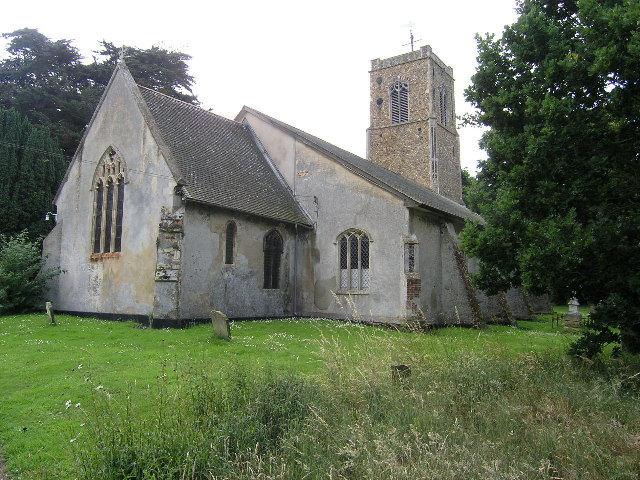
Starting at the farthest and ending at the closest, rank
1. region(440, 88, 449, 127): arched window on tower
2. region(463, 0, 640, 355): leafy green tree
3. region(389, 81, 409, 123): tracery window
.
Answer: region(440, 88, 449, 127): arched window on tower
region(389, 81, 409, 123): tracery window
region(463, 0, 640, 355): leafy green tree

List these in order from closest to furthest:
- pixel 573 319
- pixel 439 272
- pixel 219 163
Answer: pixel 219 163
pixel 439 272
pixel 573 319

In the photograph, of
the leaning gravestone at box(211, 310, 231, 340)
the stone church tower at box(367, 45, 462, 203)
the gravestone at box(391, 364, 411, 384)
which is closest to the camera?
the gravestone at box(391, 364, 411, 384)

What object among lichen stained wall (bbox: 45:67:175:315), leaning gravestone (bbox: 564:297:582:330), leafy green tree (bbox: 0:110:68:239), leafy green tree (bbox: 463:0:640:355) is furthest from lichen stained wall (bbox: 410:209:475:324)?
leafy green tree (bbox: 0:110:68:239)

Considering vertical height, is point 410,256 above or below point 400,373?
above

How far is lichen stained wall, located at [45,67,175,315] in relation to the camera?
1673 cm

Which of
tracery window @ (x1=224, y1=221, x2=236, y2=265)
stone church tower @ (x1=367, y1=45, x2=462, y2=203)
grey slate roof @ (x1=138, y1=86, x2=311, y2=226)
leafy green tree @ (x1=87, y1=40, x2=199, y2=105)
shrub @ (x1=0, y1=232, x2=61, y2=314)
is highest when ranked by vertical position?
leafy green tree @ (x1=87, y1=40, x2=199, y2=105)

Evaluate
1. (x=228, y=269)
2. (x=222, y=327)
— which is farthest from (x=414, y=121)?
(x=222, y=327)

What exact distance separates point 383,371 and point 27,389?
5.74 meters

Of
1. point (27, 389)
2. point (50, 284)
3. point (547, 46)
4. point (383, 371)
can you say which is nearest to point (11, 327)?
point (50, 284)

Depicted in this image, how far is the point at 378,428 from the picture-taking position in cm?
543

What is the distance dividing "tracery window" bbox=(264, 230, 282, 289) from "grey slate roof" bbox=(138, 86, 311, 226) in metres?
0.92

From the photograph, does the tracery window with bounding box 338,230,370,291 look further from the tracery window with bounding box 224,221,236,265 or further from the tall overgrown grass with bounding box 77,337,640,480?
the tall overgrown grass with bounding box 77,337,640,480

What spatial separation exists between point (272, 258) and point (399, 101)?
17929 millimetres

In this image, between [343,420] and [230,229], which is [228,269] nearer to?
[230,229]
